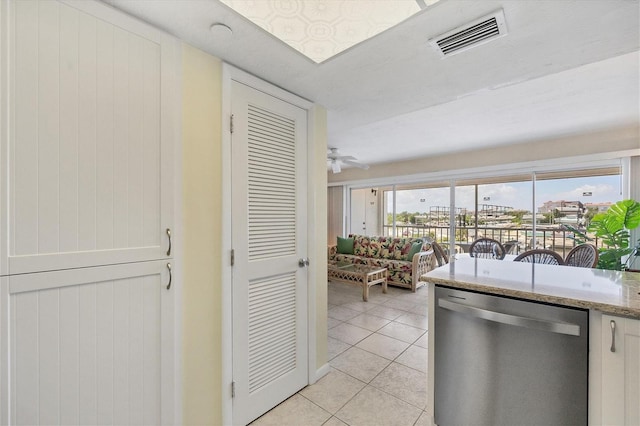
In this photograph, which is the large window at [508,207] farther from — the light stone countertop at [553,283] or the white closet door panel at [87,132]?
the white closet door panel at [87,132]

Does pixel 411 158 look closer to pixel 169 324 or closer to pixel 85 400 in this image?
pixel 169 324

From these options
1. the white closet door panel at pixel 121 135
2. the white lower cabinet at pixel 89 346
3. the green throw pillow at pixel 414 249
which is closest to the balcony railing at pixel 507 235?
the green throw pillow at pixel 414 249

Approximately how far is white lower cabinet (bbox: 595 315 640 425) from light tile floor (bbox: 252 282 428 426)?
39.5 inches

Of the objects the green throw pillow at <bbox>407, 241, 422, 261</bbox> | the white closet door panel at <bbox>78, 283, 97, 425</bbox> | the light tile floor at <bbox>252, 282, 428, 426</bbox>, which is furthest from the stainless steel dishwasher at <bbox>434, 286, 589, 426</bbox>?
the green throw pillow at <bbox>407, 241, 422, 261</bbox>

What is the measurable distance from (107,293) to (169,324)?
32 centimetres

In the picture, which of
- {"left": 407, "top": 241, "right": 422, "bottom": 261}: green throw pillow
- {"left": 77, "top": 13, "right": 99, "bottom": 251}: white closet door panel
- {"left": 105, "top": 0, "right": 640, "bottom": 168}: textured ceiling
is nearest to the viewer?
{"left": 77, "top": 13, "right": 99, "bottom": 251}: white closet door panel

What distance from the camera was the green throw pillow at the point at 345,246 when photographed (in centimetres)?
606

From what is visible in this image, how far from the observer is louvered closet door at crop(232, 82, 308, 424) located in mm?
1649

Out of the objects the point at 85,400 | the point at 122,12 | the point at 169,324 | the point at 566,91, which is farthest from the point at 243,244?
the point at 566,91

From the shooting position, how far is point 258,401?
67.6 inches

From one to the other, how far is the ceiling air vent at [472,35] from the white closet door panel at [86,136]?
56.6 inches

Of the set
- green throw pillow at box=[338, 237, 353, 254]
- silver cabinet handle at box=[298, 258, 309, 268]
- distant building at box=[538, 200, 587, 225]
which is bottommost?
green throw pillow at box=[338, 237, 353, 254]

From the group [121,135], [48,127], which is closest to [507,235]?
[121,135]

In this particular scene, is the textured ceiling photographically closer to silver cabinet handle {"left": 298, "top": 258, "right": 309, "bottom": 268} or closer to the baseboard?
silver cabinet handle {"left": 298, "top": 258, "right": 309, "bottom": 268}
